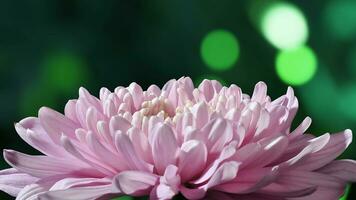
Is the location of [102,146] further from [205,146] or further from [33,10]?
[33,10]

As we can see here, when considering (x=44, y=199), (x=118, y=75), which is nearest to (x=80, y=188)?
(x=44, y=199)

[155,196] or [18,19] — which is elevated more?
[18,19]

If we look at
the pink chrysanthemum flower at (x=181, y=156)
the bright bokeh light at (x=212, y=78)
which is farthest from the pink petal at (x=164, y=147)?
the bright bokeh light at (x=212, y=78)

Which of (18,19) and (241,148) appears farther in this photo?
(18,19)

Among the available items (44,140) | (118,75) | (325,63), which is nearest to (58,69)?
(118,75)

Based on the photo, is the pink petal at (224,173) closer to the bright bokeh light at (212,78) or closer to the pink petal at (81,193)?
the pink petal at (81,193)

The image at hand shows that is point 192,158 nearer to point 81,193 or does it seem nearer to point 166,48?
point 81,193
